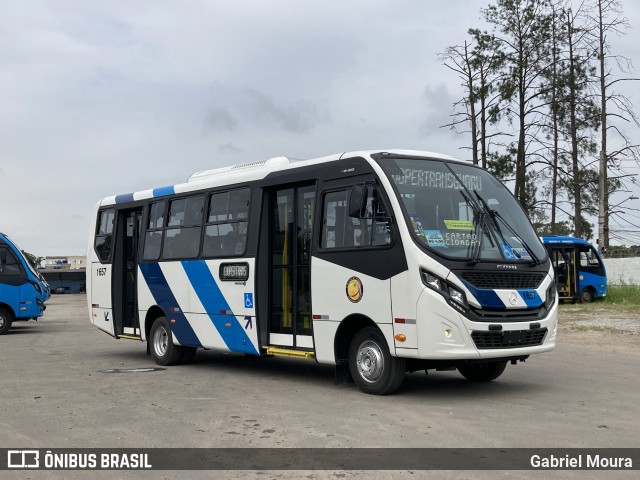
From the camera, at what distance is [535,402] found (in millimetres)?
9734

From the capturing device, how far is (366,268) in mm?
10141

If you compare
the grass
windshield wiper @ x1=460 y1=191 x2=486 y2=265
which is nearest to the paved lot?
windshield wiper @ x1=460 y1=191 x2=486 y2=265

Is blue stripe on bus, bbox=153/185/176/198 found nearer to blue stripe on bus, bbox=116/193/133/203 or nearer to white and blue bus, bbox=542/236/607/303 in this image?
blue stripe on bus, bbox=116/193/133/203

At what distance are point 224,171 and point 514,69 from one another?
23300 millimetres

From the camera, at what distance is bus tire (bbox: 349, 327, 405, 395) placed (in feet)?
32.5

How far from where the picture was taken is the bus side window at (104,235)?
16312 mm

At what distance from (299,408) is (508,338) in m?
2.64

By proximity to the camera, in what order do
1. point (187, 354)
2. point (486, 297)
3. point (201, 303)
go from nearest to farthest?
1. point (486, 297)
2. point (201, 303)
3. point (187, 354)

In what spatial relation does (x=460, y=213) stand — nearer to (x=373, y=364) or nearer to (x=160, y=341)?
(x=373, y=364)

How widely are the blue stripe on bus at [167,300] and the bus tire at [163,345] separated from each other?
0.85 ft

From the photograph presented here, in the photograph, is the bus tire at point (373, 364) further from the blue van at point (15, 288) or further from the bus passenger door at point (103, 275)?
the blue van at point (15, 288)

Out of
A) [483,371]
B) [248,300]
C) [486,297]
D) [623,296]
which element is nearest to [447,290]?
[486,297]

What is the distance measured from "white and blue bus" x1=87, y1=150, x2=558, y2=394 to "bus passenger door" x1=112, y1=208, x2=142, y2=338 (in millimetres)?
1947

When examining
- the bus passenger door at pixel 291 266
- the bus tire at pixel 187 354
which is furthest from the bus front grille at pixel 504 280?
the bus tire at pixel 187 354
